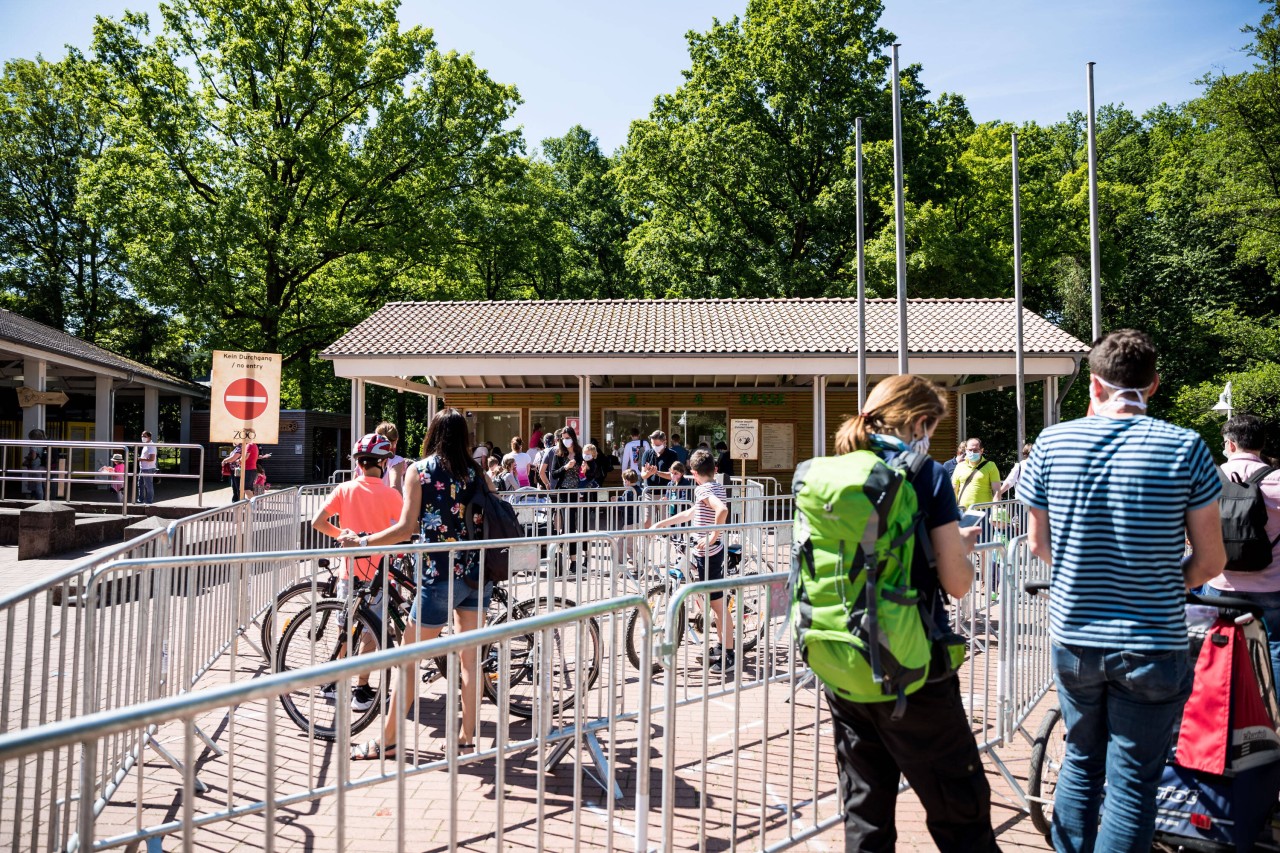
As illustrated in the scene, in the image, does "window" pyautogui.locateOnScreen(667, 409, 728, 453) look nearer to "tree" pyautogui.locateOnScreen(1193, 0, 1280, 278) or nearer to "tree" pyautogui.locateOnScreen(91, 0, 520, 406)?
"tree" pyautogui.locateOnScreen(91, 0, 520, 406)

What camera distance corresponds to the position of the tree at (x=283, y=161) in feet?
103

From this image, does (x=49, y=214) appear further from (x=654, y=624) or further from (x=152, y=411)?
(x=654, y=624)

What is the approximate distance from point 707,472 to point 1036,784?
153 inches

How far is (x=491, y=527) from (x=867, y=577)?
9.17 ft

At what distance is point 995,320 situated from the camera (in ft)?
78.2

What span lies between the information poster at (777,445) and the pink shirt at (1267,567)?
62.5 feet

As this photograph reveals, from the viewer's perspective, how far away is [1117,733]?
2.76m

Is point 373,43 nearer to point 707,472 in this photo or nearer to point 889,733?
point 707,472

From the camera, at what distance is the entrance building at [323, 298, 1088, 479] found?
19984 mm

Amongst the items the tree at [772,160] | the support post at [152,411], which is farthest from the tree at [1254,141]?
the support post at [152,411]

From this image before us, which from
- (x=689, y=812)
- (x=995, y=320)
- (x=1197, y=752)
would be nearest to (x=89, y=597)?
(x=689, y=812)

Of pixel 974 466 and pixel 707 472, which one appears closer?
pixel 707 472

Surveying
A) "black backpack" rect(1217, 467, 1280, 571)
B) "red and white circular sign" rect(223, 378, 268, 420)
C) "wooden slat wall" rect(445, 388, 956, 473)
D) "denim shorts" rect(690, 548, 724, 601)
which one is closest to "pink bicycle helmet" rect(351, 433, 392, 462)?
"denim shorts" rect(690, 548, 724, 601)

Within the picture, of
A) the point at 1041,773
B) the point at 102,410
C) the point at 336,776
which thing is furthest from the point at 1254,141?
the point at 102,410
